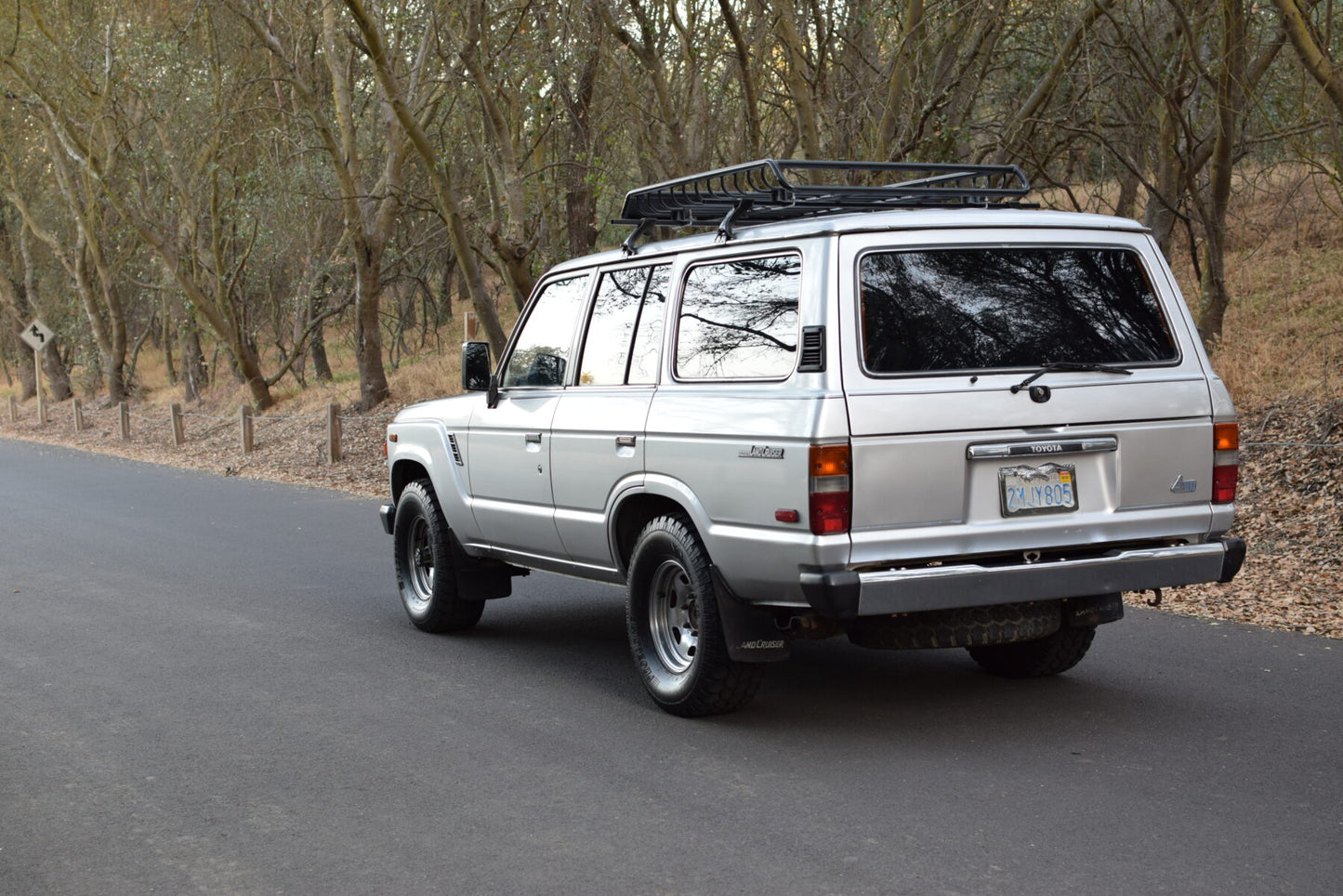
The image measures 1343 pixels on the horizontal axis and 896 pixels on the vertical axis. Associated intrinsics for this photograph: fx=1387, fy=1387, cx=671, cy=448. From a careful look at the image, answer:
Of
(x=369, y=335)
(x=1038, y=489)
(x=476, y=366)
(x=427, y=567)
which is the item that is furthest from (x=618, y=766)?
(x=369, y=335)

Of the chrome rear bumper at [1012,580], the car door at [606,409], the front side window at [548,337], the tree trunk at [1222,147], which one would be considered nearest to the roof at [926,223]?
the car door at [606,409]

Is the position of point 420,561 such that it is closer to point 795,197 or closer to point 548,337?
point 548,337

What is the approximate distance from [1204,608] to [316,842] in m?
5.86

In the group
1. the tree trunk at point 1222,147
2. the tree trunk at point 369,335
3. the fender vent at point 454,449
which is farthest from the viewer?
the tree trunk at point 369,335

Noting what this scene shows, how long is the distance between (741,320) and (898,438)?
1.03m

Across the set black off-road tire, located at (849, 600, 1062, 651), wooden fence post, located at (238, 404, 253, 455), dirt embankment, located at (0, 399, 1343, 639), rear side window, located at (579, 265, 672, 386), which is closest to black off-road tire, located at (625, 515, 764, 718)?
black off-road tire, located at (849, 600, 1062, 651)

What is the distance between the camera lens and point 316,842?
4.77m

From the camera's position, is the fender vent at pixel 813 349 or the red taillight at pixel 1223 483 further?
the red taillight at pixel 1223 483

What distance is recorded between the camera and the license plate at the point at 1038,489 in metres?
5.57

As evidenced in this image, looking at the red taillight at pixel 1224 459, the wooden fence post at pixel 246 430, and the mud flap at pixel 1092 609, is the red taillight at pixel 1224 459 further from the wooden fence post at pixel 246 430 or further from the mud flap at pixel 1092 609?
the wooden fence post at pixel 246 430

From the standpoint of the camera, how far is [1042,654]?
6.70 m

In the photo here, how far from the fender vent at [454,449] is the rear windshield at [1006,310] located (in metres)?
3.29

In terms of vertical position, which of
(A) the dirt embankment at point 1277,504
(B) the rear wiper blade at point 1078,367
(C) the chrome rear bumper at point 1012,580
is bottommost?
(A) the dirt embankment at point 1277,504

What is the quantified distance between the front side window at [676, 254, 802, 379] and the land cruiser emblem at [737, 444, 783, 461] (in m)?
0.33
